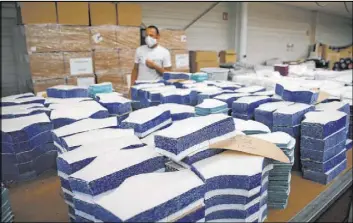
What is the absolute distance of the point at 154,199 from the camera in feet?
2.75

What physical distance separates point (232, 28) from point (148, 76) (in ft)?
14.2

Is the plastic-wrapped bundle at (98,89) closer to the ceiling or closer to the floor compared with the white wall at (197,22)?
closer to the floor

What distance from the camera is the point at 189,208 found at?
90cm

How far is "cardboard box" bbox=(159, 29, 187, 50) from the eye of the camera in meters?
5.03

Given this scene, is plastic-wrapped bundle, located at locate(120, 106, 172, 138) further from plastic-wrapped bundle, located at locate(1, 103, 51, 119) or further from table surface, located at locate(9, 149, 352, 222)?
plastic-wrapped bundle, located at locate(1, 103, 51, 119)

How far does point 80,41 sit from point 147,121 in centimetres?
321

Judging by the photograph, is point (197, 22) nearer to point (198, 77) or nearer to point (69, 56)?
point (69, 56)

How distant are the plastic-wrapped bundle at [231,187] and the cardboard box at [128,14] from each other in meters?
3.96

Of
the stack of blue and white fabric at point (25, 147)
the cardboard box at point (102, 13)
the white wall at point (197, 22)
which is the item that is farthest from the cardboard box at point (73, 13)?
the stack of blue and white fabric at point (25, 147)

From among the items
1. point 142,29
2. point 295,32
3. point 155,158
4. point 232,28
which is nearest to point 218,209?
point 155,158

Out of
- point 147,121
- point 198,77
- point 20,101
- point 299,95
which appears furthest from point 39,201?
point 198,77

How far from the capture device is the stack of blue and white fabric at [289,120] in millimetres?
1781

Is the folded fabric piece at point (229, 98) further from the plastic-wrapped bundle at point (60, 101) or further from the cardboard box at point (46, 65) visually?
the cardboard box at point (46, 65)

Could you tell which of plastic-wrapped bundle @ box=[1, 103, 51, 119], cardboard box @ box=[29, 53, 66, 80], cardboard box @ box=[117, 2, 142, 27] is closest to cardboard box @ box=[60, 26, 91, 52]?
cardboard box @ box=[29, 53, 66, 80]
